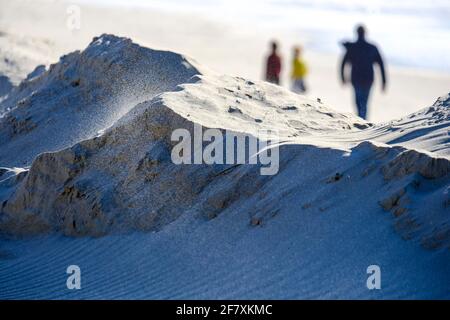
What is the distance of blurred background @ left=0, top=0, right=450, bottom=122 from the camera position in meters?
23.0

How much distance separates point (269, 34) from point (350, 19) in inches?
115

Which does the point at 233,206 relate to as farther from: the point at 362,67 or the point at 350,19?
the point at 350,19

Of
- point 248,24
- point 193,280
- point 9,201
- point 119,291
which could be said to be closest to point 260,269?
point 193,280

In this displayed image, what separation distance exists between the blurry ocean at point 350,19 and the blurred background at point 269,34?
4cm

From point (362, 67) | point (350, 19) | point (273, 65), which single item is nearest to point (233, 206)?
point (362, 67)

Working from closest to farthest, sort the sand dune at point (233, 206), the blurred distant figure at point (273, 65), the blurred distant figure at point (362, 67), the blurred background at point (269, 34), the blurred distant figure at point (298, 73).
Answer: the sand dune at point (233, 206)
the blurred distant figure at point (362, 67)
the blurred distant figure at point (273, 65)
the blurred distant figure at point (298, 73)
the blurred background at point (269, 34)

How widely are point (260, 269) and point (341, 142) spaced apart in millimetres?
1654

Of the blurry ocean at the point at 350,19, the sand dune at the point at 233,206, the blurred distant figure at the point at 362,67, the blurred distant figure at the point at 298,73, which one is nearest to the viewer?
the sand dune at the point at 233,206

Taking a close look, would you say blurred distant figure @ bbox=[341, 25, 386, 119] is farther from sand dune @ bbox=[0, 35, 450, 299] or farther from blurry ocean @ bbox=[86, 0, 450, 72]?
blurry ocean @ bbox=[86, 0, 450, 72]

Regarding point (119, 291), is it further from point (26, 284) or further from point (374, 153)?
point (374, 153)

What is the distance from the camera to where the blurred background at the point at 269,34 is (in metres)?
23.0

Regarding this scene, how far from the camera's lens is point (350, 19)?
112ft

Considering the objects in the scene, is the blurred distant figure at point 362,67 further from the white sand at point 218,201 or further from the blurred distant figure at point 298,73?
the blurred distant figure at point 298,73

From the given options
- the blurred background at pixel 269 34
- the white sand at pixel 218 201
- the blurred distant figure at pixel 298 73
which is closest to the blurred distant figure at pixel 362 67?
the white sand at pixel 218 201
